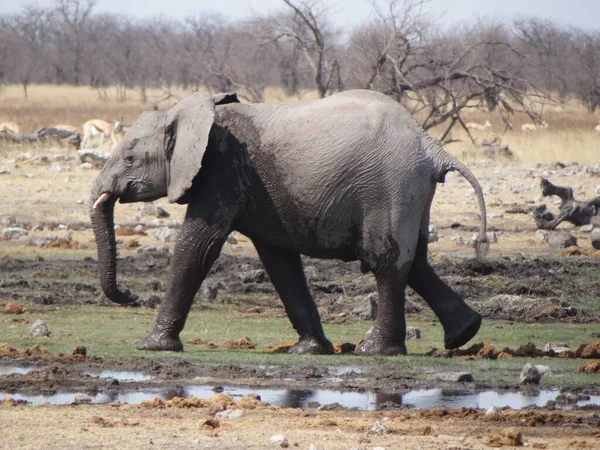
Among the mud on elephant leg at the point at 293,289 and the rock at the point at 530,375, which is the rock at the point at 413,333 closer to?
the mud on elephant leg at the point at 293,289

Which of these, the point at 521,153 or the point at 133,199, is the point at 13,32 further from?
the point at 133,199

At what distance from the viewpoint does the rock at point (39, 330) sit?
10.8 meters

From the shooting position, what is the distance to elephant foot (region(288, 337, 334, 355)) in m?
10.3

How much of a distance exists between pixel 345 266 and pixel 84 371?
7.56 metres

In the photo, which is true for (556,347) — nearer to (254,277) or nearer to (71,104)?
(254,277)

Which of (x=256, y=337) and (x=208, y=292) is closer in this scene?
(x=256, y=337)

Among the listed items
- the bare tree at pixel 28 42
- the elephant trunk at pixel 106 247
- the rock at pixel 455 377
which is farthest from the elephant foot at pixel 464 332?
the bare tree at pixel 28 42

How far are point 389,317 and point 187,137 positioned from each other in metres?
2.13

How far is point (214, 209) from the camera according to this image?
1004 centimetres

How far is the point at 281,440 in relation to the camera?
6.45 m

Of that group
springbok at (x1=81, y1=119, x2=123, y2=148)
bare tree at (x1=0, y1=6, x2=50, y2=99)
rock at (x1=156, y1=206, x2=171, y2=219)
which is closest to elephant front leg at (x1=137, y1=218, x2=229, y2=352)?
rock at (x1=156, y1=206, x2=171, y2=219)

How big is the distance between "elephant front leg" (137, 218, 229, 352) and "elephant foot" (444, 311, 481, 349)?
199 centimetres

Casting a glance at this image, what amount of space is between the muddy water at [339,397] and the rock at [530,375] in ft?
0.73

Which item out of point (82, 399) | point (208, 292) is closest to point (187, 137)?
point (82, 399)
